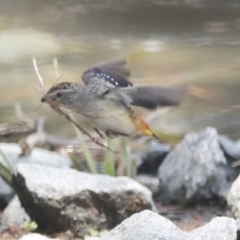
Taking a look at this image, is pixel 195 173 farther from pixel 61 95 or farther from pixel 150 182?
pixel 61 95

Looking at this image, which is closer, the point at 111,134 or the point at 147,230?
the point at 111,134

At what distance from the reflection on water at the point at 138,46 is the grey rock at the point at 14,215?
0.95 m

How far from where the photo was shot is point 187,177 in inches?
126

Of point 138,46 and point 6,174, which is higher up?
point 6,174

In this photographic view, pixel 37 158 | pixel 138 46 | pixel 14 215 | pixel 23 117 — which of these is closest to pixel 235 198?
pixel 14 215

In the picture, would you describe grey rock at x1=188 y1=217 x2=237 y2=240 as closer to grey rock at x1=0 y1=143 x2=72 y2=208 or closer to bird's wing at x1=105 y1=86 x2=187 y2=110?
bird's wing at x1=105 y1=86 x2=187 y2=110

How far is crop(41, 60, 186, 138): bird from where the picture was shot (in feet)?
4.95

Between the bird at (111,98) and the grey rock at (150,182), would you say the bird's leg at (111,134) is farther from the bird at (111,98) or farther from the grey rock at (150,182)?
the grey rock at (150,182)

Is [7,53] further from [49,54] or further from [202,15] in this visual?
[202,15]

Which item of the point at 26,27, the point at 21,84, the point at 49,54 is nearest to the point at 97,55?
the point at 49,54

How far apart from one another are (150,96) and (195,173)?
1.69 meters

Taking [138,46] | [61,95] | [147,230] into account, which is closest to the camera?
[61,95]

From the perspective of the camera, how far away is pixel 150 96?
1.53 metres

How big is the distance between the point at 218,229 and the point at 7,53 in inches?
137
